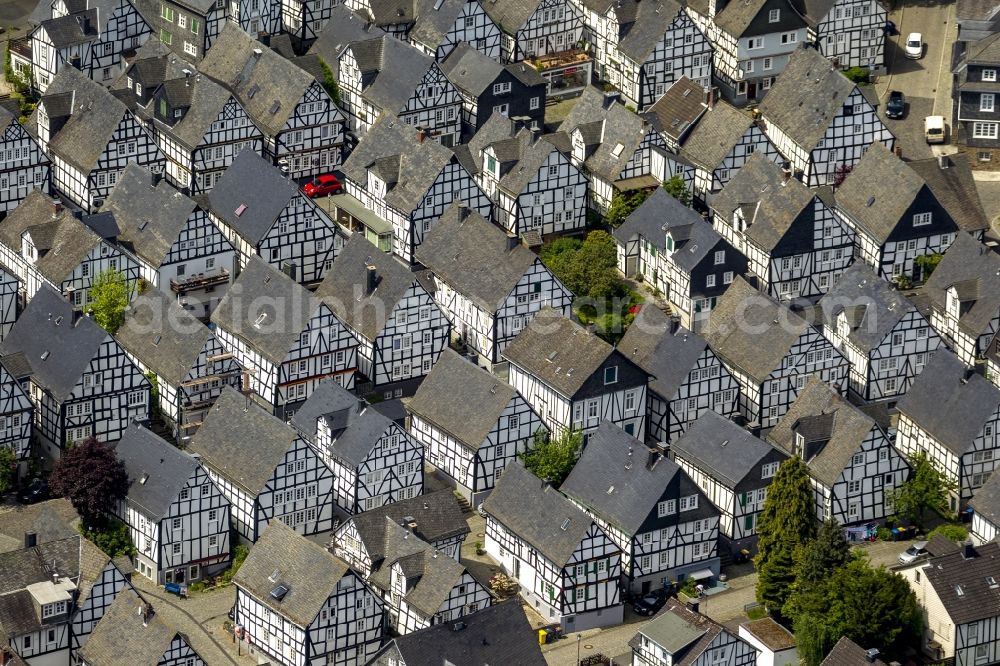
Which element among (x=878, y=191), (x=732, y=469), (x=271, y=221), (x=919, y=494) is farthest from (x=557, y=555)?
(x=878, y=191)

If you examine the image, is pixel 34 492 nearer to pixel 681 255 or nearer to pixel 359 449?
pixel 359 449

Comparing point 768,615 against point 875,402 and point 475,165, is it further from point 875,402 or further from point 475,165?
point 475,165

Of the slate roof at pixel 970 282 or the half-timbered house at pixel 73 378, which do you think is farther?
the slate roof at pixel 970 282

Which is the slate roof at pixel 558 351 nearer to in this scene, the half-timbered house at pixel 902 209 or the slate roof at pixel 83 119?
the half-timbered house at pixel 902 209

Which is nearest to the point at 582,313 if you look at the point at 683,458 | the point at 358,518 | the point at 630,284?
the point at 630,284

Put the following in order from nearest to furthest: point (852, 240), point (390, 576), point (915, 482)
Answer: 1. point (390, 576)
2. point (915, 482)
3. point (852, 240)

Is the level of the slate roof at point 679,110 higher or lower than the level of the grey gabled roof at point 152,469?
higher

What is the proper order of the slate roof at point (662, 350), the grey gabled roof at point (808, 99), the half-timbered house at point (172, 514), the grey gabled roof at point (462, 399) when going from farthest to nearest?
the grey gabled roof at point (808, 99) < the slate roof at point (662, 350) < the grey gabled roof at point (462, 399) < the half-timbered house at point (172, 514)

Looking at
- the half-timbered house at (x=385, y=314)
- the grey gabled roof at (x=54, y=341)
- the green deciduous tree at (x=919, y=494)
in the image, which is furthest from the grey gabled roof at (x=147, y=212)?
the green deciduous tree at (x=919, y=494)
